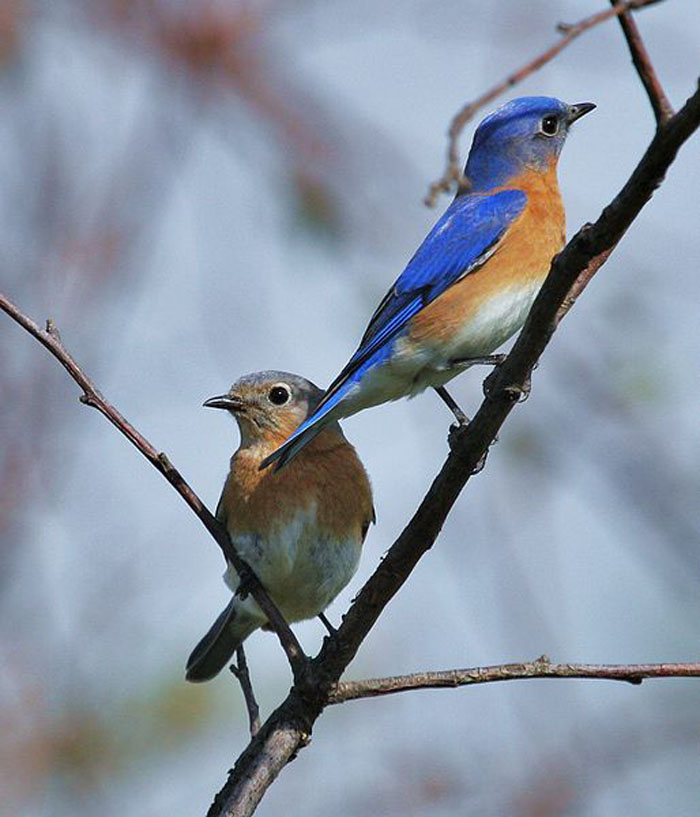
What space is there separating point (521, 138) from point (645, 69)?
3.23 metres

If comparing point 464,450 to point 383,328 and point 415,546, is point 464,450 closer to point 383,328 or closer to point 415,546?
point 415,546

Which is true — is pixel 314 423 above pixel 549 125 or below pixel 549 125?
below

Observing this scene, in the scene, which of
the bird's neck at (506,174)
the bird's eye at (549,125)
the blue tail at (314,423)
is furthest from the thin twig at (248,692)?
the bird's eye at (549,125)

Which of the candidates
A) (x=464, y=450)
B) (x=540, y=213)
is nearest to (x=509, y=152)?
(x=540, y=213)

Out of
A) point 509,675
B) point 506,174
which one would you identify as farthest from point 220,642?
point 509,675

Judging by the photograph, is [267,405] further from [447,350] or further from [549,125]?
[549,125]

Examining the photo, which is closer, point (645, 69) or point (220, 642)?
point (645, 69)

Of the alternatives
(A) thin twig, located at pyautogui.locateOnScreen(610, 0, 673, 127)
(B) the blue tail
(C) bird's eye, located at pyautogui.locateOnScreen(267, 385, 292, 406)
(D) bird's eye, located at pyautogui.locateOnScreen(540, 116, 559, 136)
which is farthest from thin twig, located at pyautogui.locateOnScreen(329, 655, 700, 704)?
(D) bird's eye, located at pyautogui.locateOnScreen(540, 116, 559, 136)

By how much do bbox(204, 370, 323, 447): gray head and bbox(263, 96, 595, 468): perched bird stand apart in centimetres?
77

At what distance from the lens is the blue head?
5398mm

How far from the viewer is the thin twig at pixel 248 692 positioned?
3.62 meters

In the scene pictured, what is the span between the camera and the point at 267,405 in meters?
5.85

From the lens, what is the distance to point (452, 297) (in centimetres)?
476

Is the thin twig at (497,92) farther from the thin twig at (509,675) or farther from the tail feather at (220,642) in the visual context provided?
the tail feather at (220,642)
